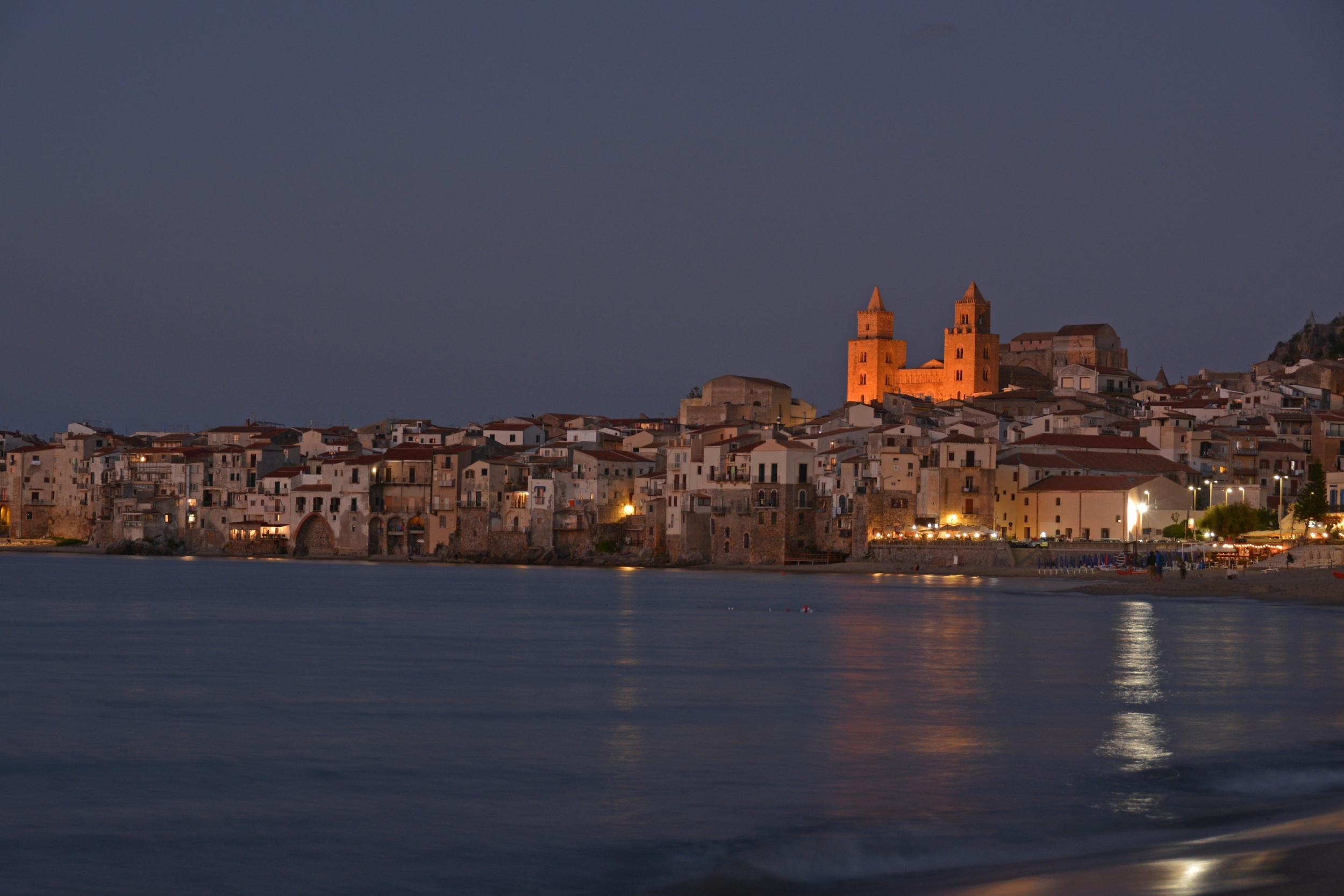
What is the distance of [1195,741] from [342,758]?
28.8 feet

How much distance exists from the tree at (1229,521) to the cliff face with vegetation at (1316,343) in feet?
155

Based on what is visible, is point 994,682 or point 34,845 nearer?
point 34,845

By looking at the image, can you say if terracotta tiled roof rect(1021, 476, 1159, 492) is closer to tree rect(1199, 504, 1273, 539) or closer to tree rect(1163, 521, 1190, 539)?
tree rect(1163, 521, 1190, 539)

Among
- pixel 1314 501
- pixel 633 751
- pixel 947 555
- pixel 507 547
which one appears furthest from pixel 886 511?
pixel 633 751

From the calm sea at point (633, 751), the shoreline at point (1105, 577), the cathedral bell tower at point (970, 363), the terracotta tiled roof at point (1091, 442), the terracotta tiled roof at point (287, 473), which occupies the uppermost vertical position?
the cathedral bell tower at point (970, 363)

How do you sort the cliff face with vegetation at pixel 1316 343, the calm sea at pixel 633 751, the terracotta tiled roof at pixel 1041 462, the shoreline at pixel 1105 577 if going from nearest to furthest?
1. the calm sea at pixel 633 751
2. the shoreline at pixel 1105 577
3. the terracotta tiled roof at pixel 1041 462
4. the cliff face with vegetation at pixel 1316 343

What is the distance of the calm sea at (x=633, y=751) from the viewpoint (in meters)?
12.2

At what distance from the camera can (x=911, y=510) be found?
67.1 meters

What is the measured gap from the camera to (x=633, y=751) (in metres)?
17.0

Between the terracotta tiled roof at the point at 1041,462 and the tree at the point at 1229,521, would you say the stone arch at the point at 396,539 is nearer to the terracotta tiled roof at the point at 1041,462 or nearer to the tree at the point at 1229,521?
the terracotta tiled roof at the point at 1041,462

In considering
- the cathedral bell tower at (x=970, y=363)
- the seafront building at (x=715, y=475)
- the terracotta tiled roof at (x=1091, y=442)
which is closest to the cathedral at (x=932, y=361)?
the cathedral bell tower at (x=970, y=363)

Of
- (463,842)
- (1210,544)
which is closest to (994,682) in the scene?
(463,842)

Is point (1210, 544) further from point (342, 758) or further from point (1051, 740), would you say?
point (342, 758)

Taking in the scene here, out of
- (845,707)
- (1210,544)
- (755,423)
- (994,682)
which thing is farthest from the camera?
(755,423)
